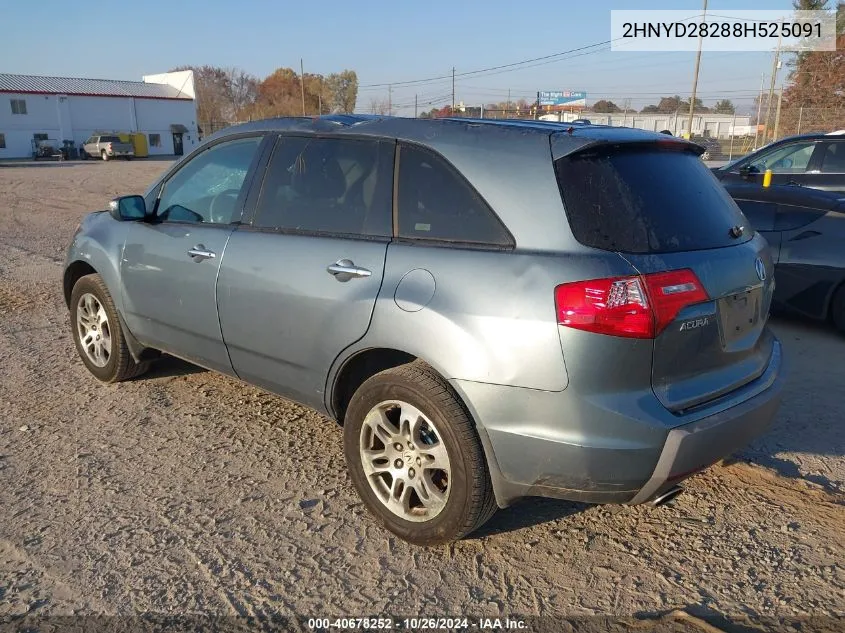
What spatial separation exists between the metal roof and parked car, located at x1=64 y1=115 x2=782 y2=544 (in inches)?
2370

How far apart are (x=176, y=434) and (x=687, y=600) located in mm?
2861

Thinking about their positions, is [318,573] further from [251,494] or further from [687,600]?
[687,600]

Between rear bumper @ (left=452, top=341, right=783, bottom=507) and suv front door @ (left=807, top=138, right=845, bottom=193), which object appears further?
suv front door @ (left=807, top=138, right=845, bottom=193)

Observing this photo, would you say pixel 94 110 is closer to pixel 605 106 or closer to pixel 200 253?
pixel 605 106

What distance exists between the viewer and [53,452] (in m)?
3.83

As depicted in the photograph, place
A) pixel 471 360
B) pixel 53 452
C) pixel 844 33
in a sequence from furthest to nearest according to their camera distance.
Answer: pixel 844 33
pixel 53 452
pixel 471 360

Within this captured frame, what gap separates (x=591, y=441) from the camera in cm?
254

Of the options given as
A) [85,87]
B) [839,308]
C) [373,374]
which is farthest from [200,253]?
[85,87]

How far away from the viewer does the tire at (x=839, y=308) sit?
19.5 feet

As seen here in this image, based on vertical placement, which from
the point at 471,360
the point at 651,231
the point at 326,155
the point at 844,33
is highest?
the point at 844,33

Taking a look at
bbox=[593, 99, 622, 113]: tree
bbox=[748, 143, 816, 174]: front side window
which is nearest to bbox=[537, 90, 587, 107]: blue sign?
bbox=[593, 99, 622, 113]: tree

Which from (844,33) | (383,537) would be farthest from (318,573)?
(844,33)

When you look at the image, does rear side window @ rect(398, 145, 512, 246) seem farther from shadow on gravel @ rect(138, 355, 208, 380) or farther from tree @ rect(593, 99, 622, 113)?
tree @ rect(593, 99, 622, 113)

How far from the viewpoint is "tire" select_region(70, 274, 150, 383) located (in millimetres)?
4633
